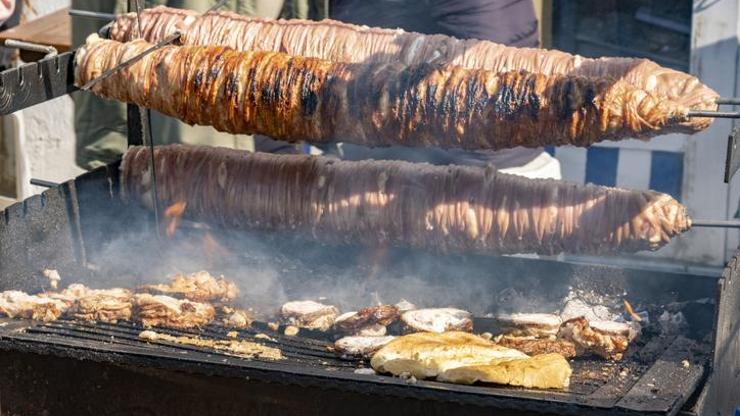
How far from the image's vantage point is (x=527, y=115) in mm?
3510

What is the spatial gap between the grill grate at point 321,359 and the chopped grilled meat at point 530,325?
7.6 inches

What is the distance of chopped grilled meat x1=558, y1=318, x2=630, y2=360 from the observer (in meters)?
3.48

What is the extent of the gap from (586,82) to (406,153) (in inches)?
84.9

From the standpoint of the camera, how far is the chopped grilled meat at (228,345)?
3512 millimetres

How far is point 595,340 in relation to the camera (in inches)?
137

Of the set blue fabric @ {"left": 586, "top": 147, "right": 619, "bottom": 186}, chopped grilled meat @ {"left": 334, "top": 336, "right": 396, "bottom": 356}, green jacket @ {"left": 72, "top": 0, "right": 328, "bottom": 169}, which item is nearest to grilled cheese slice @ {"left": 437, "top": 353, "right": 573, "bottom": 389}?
chopped grilled meat @ {"left": 334, "top": 336, "right": 396, "bottom": 356}

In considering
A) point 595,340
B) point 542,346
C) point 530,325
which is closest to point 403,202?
point 530,325

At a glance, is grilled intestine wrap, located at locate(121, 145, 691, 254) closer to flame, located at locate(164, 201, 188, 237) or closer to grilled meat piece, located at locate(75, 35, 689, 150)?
flame, located at locate(164, 201, 188, 237)

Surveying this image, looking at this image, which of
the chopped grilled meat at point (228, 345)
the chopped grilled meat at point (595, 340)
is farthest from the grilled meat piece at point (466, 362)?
the chopped grilled meat at point (228, 345)

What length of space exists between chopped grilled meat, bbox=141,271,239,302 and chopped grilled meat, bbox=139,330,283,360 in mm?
399

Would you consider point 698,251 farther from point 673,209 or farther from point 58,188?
point 58,188

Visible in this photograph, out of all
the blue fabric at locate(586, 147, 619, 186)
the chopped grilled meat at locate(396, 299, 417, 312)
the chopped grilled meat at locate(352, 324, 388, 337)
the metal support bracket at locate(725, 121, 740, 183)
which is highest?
the metal support bracket at locate(725, 121, 740, 183)

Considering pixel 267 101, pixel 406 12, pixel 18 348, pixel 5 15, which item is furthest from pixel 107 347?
pixel 5 15

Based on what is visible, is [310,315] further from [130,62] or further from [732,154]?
[732,154]
